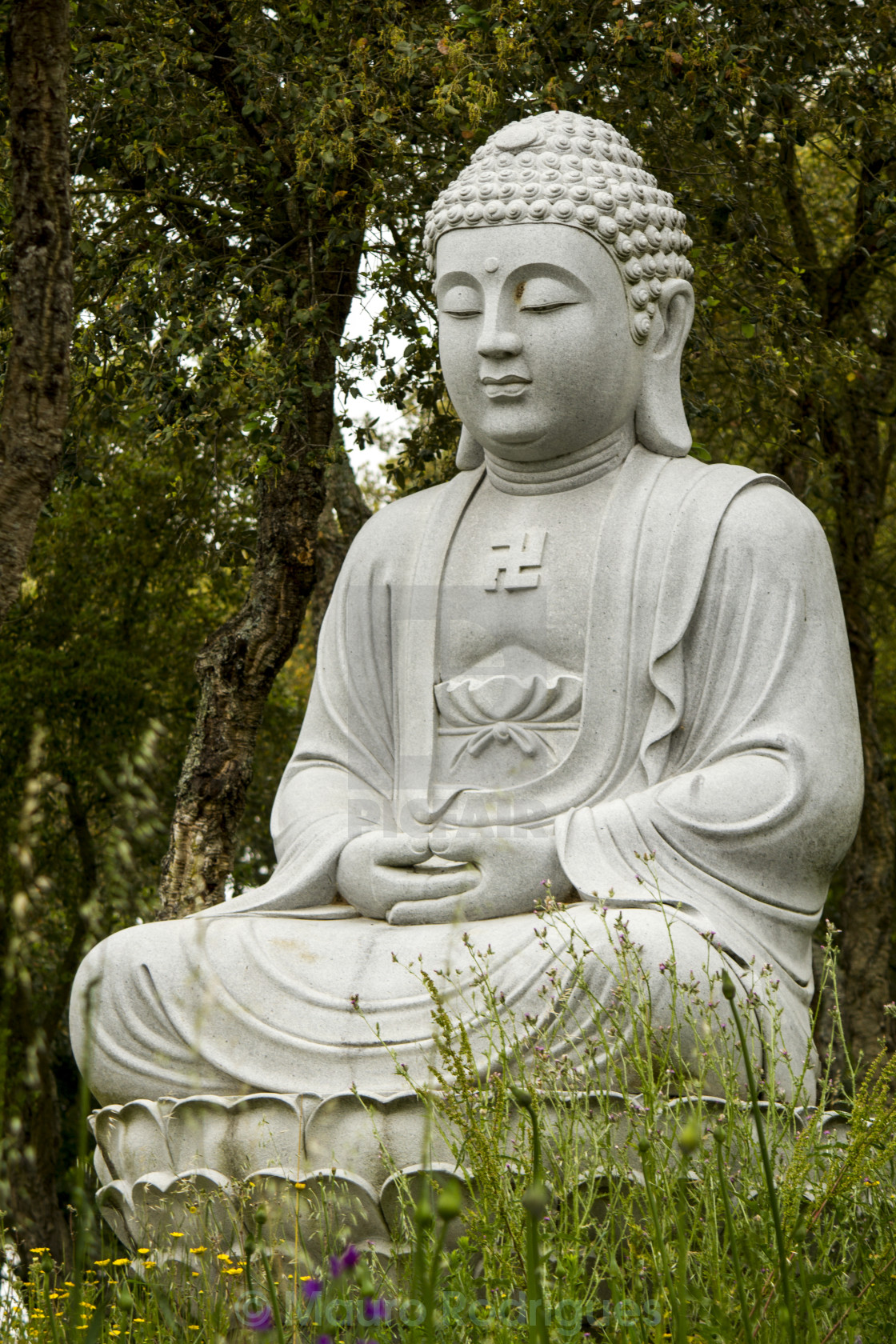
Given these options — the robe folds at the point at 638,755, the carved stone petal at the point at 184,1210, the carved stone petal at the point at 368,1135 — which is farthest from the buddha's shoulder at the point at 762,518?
the carved stone petal at the point at 184,1210

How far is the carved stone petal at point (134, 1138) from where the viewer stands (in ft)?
14.5

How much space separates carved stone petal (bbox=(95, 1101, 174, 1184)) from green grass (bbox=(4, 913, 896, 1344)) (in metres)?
0.24

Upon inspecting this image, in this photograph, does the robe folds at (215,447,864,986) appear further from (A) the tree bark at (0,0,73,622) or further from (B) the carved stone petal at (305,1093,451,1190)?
(A) the tree bark at (0,0,73,622)

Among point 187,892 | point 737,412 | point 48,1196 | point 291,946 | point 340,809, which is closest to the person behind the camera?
point 291,946

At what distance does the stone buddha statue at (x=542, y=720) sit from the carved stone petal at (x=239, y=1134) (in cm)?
8

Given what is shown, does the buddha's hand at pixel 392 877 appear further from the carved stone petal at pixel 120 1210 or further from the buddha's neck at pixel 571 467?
the buddha's neck at pixel 571 467

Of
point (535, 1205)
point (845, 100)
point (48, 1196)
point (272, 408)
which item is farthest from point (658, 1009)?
point (48, 1196)

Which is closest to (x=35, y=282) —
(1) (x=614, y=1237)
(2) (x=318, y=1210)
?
(2) (x=318, y=1210)

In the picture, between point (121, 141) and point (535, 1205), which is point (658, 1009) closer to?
point (535, 1205)

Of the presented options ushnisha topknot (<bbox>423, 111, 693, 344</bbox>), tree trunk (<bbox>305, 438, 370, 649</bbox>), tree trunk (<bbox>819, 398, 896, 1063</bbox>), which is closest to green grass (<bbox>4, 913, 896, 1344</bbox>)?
ushnisha topknot (<bbox>423, 111, 693, 344</bbox>)

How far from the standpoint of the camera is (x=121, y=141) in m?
8.52

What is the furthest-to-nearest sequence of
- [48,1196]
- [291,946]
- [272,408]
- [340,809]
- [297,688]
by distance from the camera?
[297,688] < [48,1196] < [272,408] < [340,809] < [291,946]

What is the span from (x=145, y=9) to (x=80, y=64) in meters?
0.61

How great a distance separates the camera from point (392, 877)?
4766 millimetres
